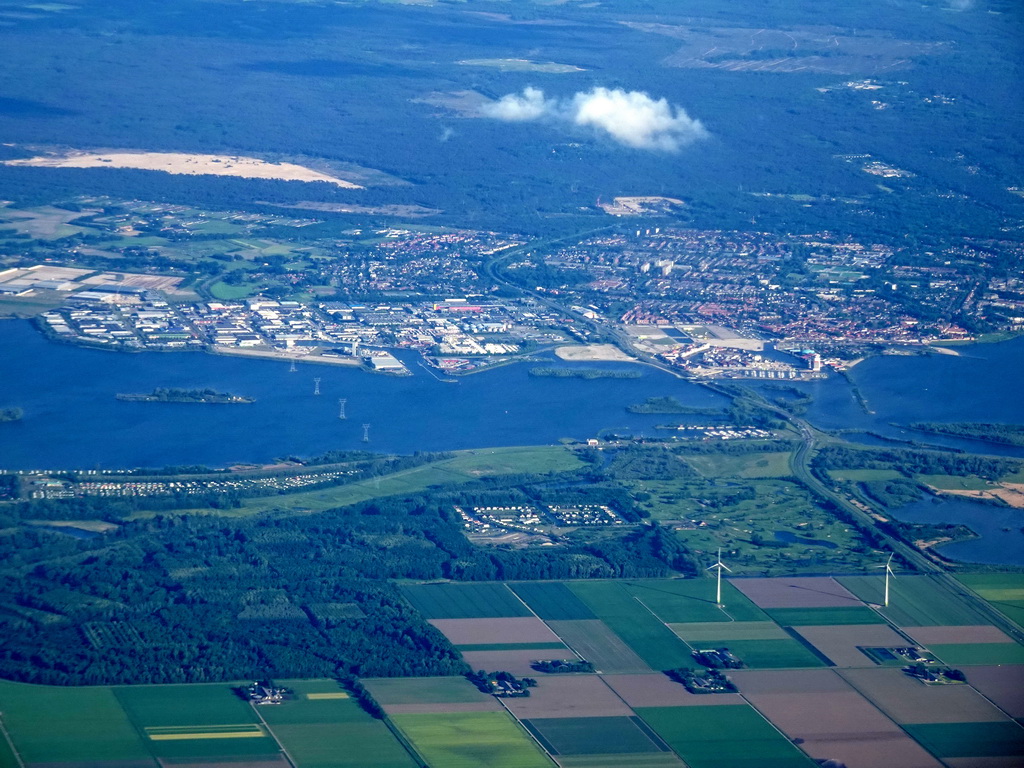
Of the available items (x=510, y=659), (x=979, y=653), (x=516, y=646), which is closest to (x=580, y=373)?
(x=516, y=646)

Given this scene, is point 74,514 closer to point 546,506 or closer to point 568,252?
point 546,506

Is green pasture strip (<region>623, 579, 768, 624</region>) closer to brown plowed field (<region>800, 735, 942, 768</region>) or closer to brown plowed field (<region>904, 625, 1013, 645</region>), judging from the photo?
brown plowed field (<region>904, 625, 1013, 645</region>)

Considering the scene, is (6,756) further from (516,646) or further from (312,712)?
(516,646)

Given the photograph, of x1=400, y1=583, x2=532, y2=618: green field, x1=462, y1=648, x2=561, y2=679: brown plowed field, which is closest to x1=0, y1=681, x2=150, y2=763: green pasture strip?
x1=462, y1=648, x2=561, y2=679: brown plowed field

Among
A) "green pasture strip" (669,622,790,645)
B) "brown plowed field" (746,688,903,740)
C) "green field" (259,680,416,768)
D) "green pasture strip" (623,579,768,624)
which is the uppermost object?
"brown plowed field" (746,688,903,740)

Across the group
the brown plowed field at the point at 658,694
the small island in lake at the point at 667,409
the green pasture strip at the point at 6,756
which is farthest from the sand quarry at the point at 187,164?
the green pasture strip at the point at 6,756

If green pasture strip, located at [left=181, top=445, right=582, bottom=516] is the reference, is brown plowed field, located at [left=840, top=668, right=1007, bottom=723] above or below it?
above
